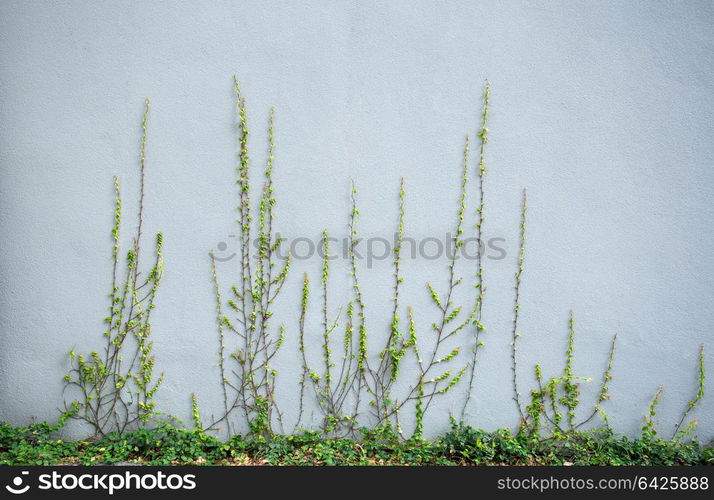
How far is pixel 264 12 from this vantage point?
3.16m

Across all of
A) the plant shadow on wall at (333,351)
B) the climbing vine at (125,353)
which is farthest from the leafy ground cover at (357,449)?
the climbing vine at (125,353)

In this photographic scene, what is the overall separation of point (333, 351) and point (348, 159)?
1327mm

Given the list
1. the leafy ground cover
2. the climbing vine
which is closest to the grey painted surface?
the climbing vine

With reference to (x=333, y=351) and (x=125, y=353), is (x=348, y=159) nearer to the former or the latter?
(x=333, y=351)

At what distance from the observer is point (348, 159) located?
315 centimetres

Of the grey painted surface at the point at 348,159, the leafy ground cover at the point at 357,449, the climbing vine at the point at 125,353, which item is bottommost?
the leafy ground cover at the point at 357,449

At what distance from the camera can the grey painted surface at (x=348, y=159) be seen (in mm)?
3139

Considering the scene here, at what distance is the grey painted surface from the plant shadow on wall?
83 mm

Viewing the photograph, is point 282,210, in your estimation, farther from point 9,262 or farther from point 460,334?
point 9,262

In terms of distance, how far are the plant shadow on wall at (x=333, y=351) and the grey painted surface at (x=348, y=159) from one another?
0.27 feet

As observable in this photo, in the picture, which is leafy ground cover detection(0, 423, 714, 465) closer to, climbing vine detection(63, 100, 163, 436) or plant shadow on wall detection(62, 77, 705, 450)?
plant shadow on wall detection(62, 77, 705, 450)

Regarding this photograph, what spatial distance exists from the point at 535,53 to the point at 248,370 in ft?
9.59

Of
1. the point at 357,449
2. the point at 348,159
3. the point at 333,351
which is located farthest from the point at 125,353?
the point at 348,159

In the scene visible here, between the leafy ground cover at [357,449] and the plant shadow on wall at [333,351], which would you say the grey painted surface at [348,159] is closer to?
the plant shadow on wall at [333,351]
